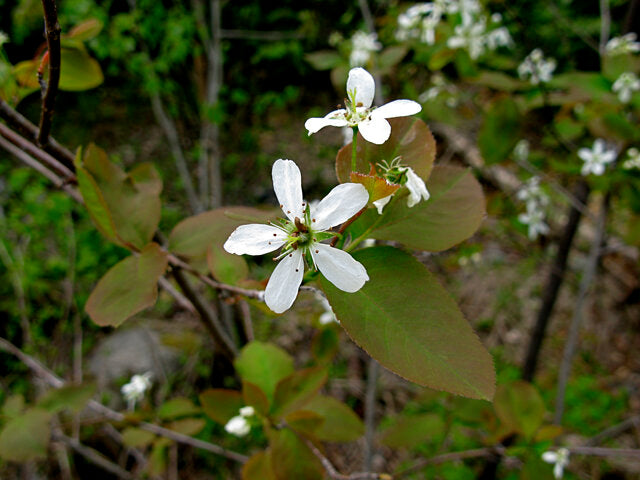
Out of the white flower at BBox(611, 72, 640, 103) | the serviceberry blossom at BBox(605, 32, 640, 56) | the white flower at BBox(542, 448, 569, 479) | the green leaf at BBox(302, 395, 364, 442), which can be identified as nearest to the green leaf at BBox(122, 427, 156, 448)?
the green leaf at BBox(302, 395, 364, 442)

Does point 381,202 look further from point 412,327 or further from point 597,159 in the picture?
point 597,159

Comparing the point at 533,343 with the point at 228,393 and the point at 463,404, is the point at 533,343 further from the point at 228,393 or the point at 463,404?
the point at 228,393

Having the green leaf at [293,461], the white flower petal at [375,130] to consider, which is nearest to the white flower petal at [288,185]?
the white flower petal at [375,130]

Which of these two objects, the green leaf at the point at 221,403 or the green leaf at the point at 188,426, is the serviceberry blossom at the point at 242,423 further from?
the green leaf at the point at 188,426

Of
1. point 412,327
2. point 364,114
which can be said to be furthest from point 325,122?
point 412,327

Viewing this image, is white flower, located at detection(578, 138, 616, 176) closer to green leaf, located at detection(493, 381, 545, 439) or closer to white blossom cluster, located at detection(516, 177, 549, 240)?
white blossom cluster, located at detection(516, 177, 549, 240)

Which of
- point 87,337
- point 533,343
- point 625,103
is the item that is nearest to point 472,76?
point 625,103
